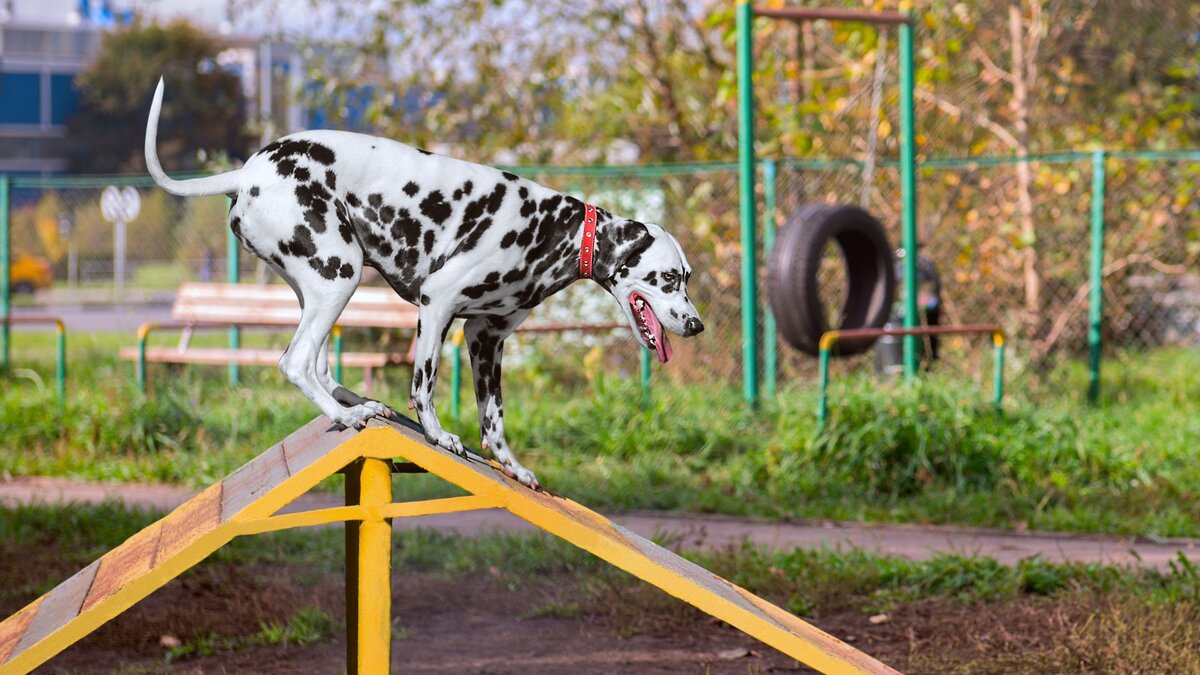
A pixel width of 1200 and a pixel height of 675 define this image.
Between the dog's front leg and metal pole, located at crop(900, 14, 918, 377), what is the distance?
6.00m

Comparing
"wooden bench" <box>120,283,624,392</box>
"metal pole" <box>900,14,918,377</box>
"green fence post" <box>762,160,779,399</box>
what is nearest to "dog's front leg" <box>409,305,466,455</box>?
"metal pole" <box>900,14,918,377</box>

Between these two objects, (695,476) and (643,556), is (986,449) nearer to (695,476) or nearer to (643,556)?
(695,476)

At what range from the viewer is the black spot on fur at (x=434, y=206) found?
119 inches

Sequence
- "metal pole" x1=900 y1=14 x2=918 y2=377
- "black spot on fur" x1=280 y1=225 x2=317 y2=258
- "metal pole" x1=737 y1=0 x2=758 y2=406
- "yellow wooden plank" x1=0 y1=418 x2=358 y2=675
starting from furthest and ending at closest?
"metal pole" x1=900 y1=14 x2=918 y2=377 < "metal pole" x1=737 y1=0 x2=758 y2=406 < "black spot on fur" x1=280 y1=225 x2=317 y2=258 < "yellow wooden plank" x1=0 y1=418 x2=358 y2=675

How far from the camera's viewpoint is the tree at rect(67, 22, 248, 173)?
40406mm

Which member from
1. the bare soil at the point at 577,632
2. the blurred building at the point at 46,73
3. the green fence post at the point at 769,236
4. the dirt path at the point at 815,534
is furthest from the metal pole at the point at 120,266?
the blurred building at the point at 46,73

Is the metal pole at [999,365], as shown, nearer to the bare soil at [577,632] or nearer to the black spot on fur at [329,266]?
the bare soil at [577,632]

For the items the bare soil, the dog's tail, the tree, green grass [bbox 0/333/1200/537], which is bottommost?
the bare soil

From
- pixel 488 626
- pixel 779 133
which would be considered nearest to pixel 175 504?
pixel 488 626

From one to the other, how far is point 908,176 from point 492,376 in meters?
6.25

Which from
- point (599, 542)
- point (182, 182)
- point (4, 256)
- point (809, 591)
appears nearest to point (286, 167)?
point (182, 182)

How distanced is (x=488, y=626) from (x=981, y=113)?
8.71 m

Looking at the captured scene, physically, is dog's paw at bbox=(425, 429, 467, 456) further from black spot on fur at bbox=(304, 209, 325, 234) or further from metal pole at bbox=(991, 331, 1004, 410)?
metal pole at bbox=(991, 331, 1004, 410)

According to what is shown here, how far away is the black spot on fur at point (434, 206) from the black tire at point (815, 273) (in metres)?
5.44
